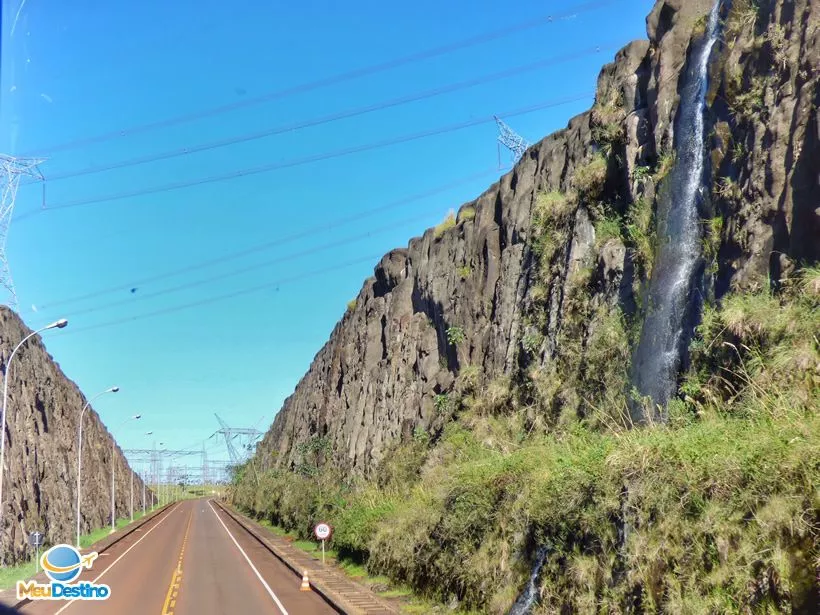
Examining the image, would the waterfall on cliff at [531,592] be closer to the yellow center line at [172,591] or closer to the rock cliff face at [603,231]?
the rock cliff face at [603,231]

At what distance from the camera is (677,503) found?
9055 millimetres

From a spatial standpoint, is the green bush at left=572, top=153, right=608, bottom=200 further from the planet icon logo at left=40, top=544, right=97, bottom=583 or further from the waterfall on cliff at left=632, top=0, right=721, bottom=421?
the planet icon logo at left=40, top=544, right=97, bottom=583

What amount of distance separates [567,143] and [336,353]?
31.3m

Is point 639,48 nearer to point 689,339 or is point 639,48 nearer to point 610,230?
point 610,230

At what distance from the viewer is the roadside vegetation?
779 centimetres

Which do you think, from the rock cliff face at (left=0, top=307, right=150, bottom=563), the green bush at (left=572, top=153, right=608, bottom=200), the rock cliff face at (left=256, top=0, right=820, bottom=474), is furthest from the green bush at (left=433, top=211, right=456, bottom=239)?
the rock cliff face at (left=0, top=307, right=150, bottom=563)

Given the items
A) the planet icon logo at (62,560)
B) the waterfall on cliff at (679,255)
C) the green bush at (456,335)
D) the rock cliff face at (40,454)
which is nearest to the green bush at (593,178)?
the waterfall on cliff at (679,255)

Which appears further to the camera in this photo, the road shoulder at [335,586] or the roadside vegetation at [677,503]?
the road shoulder at [335,586]

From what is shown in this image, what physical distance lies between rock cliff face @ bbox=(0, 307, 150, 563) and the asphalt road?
5345 mm

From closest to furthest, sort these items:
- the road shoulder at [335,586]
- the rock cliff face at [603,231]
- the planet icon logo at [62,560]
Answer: the planet icon logo at [62,560]
the rock cliff face at [603,231]
the road shoulder at [335,586]

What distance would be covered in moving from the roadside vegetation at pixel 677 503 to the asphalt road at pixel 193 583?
3.16m

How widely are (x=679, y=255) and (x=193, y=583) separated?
53.3ft

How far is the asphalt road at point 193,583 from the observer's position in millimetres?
18328

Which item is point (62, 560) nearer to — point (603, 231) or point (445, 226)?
point (603, 231)
